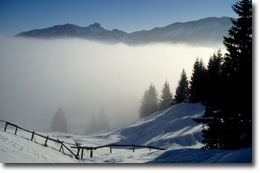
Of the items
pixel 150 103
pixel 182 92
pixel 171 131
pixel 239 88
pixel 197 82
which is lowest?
pixel 171 131

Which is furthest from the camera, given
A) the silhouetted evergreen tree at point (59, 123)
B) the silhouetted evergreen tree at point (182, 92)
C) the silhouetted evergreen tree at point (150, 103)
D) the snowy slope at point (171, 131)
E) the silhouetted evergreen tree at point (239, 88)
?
the silhouetted evergreen tree at point (59, 123)

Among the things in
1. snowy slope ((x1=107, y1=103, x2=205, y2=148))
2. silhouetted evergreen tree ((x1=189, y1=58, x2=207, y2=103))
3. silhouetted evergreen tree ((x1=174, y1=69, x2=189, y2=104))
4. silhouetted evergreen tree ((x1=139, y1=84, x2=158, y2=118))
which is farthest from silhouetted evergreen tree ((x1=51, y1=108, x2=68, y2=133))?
silhouetted evergreen tree ((x1=189, y1=58, x2=207, y2=103))

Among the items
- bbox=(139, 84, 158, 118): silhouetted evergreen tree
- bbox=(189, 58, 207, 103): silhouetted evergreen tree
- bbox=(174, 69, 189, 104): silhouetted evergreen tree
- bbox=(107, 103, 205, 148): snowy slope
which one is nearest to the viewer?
bbox=(107, 103, 205, 148): snowy slope

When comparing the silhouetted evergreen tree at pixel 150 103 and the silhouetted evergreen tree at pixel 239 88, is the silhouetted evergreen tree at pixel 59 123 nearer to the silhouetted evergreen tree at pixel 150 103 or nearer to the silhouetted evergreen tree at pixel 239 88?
the silhouetted evergreen tree at pixel 150 103

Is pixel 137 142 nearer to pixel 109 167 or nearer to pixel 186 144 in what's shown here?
pixel 186 144

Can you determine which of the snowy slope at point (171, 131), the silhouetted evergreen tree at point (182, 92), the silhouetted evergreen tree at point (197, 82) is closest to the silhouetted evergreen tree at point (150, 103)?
the silhouetted evergreen tree at point (182, 92)

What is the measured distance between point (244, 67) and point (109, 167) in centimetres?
703

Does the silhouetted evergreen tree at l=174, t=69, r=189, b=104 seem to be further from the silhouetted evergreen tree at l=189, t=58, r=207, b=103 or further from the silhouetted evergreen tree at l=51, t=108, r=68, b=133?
the silhouetted evergreen tree at l=51, t=108, r=68, b=133

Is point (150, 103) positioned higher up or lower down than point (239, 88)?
higher up

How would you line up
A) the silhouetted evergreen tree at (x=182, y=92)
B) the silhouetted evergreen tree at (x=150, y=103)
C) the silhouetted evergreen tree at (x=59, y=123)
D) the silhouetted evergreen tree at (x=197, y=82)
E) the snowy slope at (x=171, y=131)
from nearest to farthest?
the snowy slope at (x=171, y=131)
the silhouetted evergreen tree at (x=197, y=82)
the silhouetted evergreen tree at (x=182, y=92)
the silhouetted evergreen tree at (x=150, y=103)
the silhouetted evergreen tree at (x=59, y=123)

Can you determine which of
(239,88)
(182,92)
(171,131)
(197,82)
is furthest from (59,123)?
(239,88)

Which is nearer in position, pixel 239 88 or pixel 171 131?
pixel 239 88

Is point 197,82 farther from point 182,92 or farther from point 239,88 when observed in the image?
point 239,88

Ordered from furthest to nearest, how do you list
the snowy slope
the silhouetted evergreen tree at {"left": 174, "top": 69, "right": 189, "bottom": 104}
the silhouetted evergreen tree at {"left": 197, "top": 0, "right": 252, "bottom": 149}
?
1. the silhouetted evergreen tree at {"left": 174, "top": 69, "right": 189, "bottom": 104}
2. the snowy slope
3. the silhouetted evergreen tree at {"left": 197, "top": 0, "right": 252, "bottom": 149}
